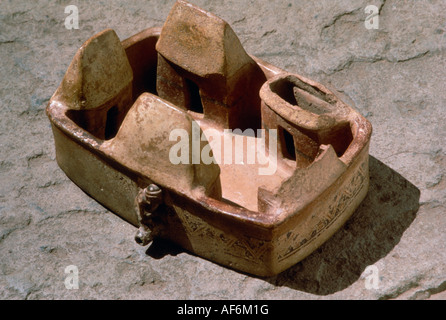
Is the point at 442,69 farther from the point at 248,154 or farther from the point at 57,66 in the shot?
the point at 57,66

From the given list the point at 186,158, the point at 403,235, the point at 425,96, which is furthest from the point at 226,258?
the point at 425,96

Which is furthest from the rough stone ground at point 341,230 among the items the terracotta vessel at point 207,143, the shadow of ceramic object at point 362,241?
the terracotta vessel at point 207,143

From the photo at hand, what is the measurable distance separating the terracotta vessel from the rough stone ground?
0.11 metres

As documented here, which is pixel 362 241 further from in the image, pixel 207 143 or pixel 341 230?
pixel 207 143

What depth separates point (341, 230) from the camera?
12.8ft

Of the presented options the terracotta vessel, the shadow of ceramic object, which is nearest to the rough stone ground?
the shadow of ceramic object

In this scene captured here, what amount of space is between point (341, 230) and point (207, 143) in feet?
2.42

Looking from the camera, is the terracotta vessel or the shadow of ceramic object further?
the shadow of ceramic object

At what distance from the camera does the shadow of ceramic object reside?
3711 millimetres

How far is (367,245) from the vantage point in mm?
3828

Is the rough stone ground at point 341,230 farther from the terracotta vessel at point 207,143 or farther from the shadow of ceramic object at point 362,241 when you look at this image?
the terracotta vessel at point 207,143

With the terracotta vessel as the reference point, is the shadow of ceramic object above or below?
below

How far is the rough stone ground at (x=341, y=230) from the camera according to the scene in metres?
3.72

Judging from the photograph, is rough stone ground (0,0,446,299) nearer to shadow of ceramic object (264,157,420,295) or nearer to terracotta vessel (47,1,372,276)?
shadow of ceramic object (264,157,420,295)
